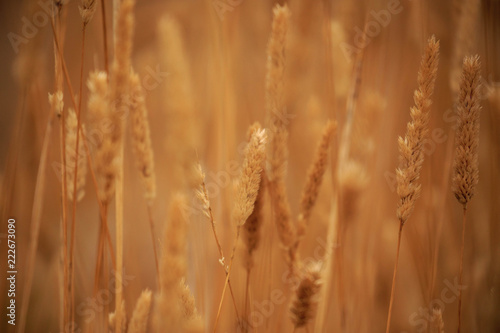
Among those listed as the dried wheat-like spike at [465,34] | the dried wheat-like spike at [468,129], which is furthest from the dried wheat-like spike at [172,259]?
the dried wheat-like spike at [465,34]

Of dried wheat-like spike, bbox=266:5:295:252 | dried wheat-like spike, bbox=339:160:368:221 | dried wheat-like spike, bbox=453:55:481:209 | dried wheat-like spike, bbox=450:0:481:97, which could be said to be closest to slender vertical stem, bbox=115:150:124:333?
dried wheat-like spike, bbox=266:5:295:252

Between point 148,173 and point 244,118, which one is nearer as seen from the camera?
point 148,173

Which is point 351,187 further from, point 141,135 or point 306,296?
point 141,135

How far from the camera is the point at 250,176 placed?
45 centimetres

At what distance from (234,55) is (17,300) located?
2.28 feet

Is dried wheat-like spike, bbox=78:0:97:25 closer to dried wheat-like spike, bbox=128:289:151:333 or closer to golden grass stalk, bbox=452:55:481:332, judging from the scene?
dried wheat-like spike, bbox=128:289:151:333

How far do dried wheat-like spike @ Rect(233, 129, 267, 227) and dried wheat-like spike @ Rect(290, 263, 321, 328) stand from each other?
0.11m

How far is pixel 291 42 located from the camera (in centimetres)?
85

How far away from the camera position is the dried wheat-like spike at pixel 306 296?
44cm

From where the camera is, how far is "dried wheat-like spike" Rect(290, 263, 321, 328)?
44 centimetres

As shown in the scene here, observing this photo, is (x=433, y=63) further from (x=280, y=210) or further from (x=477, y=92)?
(x=280, y=210)

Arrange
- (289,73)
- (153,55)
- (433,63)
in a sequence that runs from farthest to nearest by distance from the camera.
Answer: (153,55), (289,73), (433,63)

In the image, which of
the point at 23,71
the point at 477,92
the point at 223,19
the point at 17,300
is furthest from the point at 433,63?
the point at 17,300

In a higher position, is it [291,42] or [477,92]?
[291,42]
